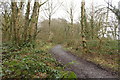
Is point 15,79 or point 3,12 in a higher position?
point 3,12

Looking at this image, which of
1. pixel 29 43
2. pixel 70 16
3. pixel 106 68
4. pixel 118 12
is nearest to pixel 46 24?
pixel 70 16

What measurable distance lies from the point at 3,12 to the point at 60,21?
2144cm

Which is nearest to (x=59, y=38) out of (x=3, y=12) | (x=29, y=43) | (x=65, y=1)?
(x=65, y=1)

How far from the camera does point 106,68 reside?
7.85 m

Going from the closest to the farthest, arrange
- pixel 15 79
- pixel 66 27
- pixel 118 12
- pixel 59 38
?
pixel 15 79, pixel 118 12, pixel 59 38, pixel 66 27

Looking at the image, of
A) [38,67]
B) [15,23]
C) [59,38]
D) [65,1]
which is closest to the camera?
[38,67]

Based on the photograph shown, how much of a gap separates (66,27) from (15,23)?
2922 centimetres

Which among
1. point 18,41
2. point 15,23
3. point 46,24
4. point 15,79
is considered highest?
point 46,24

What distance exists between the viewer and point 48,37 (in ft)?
111

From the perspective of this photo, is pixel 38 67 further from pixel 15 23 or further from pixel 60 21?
pixel 60 21

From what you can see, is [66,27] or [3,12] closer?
[3,12]

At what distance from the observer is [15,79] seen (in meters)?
4.09

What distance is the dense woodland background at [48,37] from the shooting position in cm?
580

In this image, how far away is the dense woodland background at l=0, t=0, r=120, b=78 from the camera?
229 inches
